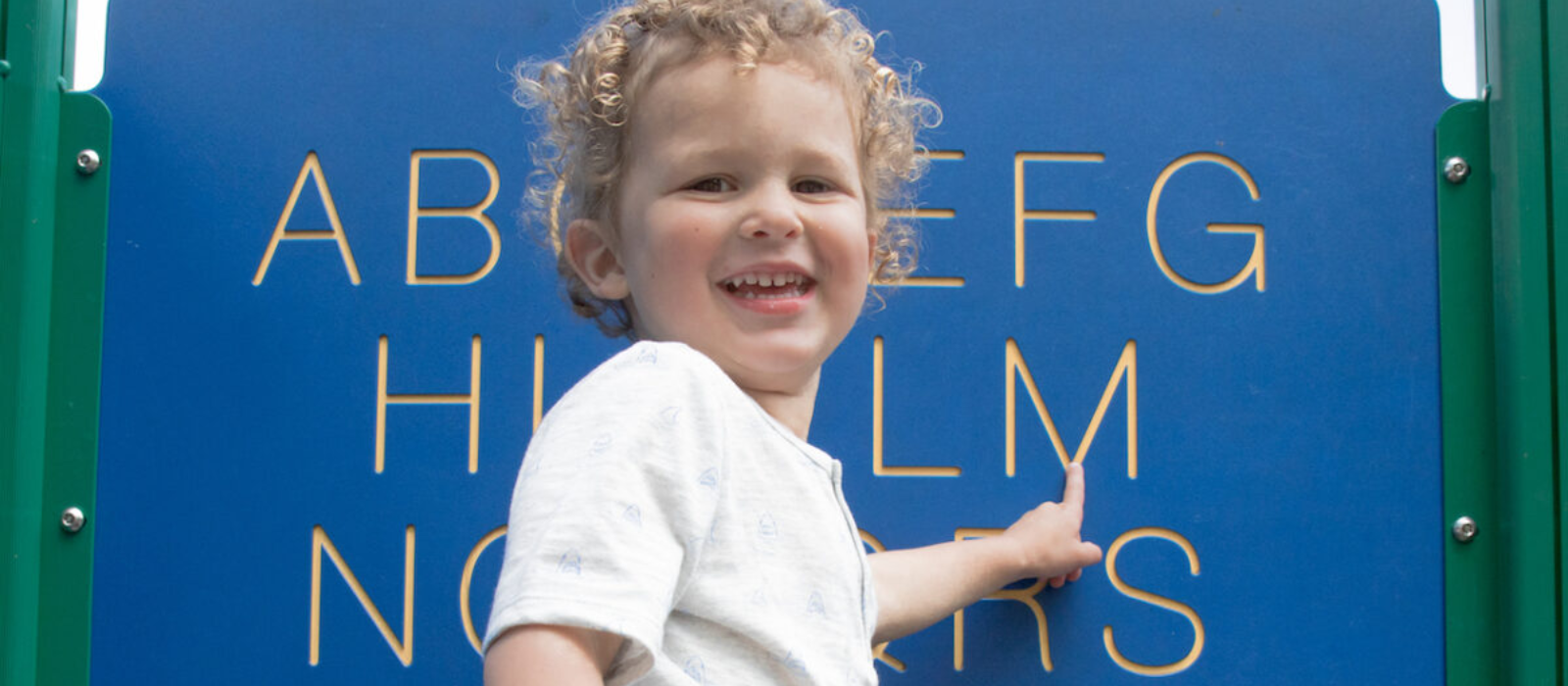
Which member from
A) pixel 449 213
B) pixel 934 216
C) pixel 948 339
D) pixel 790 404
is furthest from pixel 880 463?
pixel 449 213

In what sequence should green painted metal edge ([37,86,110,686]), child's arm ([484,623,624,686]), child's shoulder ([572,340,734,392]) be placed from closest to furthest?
child's arm ([484,623,624,686]), child's shoulder ([572,340,734,392]), green painted metal edge ([37,86,110,686])

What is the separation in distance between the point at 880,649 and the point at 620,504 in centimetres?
59

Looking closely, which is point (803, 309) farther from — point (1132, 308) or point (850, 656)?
point (1132, 308)

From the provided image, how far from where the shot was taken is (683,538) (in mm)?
740

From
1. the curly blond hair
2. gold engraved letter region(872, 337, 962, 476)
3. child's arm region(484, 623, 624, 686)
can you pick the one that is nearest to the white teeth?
the curly blond hair

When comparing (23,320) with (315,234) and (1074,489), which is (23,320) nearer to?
(315,234)

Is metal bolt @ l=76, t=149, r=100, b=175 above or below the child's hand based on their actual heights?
above

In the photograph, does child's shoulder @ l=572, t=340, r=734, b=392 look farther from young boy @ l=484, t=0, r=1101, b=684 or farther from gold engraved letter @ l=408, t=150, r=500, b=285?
gold engraved letter @ l=408, t=150, r=500, b=285

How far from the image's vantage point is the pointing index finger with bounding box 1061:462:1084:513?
126 centimetres

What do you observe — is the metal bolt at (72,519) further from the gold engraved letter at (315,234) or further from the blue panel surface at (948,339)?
the gold engraved letter at (315,234)

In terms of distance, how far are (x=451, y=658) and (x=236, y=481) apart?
0.88 feet

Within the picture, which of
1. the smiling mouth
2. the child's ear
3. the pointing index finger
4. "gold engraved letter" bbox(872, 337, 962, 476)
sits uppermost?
the child's ear

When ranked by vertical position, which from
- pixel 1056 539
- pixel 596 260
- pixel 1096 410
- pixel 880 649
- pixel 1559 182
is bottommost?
pixel 880 649

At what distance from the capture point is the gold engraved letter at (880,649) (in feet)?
4.07
